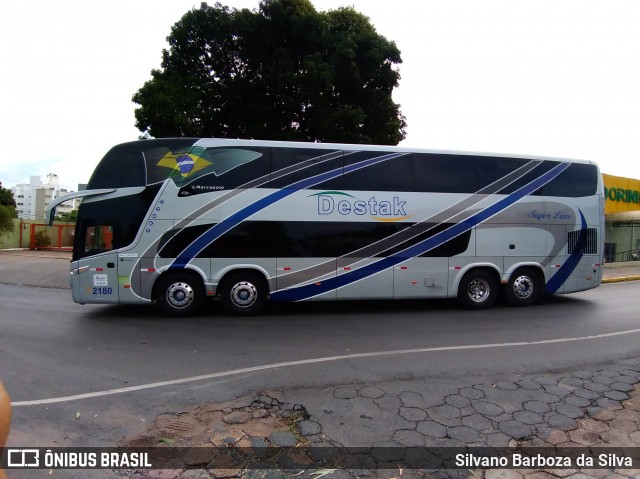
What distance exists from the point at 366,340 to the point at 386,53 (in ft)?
37.6

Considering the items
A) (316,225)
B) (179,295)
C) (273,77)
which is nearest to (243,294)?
(179,295)

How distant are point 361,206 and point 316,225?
41.3 inches

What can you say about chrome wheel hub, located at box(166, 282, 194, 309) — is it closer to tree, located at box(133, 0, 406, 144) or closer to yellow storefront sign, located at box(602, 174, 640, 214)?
tree, located at box(133, 0, 406, 144)

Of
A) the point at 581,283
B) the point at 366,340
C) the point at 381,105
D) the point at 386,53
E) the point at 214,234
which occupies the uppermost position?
the point at 386,53

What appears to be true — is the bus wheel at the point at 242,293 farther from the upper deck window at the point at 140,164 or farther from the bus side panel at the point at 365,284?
the upper deck window at the point at 140,164

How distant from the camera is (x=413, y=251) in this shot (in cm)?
879

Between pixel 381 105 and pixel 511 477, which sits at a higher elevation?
pixel 381 105

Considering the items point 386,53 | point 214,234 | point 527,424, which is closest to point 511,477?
point 527,424

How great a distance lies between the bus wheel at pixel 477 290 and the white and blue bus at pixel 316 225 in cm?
3

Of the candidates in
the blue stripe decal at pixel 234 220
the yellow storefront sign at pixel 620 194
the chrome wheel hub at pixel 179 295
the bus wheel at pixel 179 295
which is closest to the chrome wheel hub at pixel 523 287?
the blue stripe decal at pixel 234 220

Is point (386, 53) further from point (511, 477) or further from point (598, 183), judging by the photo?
point (511, 477)

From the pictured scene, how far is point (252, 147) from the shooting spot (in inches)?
323

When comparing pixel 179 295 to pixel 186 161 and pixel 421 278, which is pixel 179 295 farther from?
pixel 421 278

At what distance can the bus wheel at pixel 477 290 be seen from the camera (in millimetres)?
9125
